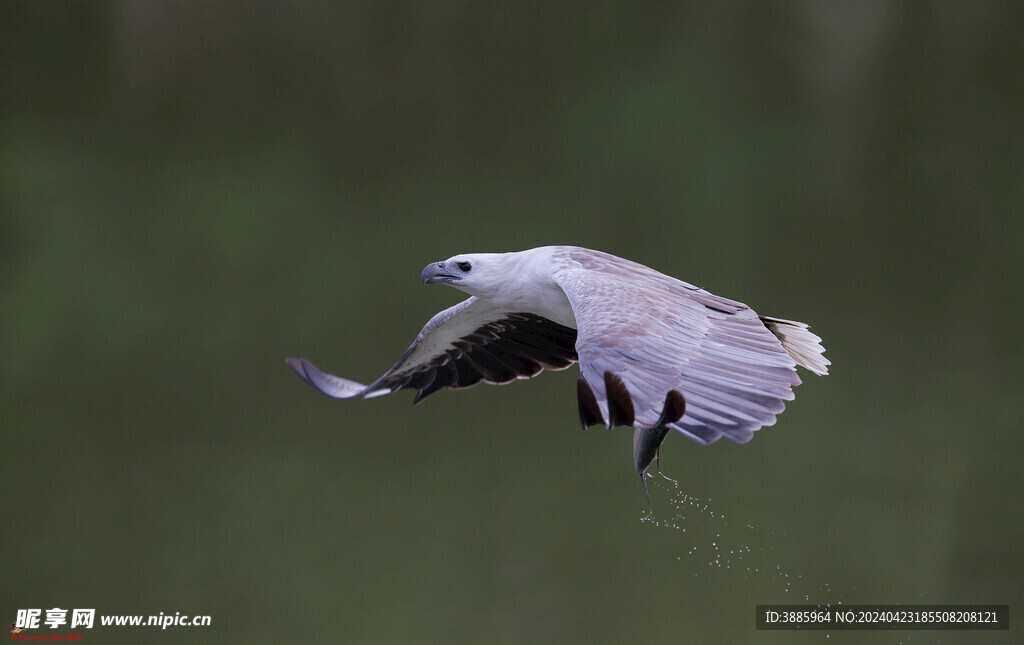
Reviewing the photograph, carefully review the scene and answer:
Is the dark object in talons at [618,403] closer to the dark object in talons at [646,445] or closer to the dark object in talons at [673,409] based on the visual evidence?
the dark object in talons at [673,409]

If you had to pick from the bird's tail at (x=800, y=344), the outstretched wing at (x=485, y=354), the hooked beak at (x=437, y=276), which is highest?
the hooked beak at (x=437, y=276)

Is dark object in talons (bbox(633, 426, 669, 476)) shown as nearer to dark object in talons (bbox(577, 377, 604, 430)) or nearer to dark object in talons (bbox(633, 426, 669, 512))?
dark object in talons (bbox(633, 426, 669, 512))

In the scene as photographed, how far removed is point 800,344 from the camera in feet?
10.0

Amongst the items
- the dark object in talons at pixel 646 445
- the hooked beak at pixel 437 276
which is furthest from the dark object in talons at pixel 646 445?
the hooked beak at pixel 437 276

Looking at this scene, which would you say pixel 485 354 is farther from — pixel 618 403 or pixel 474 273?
pixel 618 403

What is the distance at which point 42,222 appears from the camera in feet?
18.4

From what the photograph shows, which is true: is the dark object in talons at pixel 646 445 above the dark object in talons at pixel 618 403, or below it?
below

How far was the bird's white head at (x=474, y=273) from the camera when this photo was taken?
3.08 m

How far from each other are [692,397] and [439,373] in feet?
4.86

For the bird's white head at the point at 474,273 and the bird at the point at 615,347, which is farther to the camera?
the bird's white head at the point at 474,273

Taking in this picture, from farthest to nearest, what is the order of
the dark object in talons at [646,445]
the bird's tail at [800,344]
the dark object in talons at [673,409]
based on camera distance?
the bird's tail at [800,344]
the dark object in talons at [646,445]
the dark object in talons at [673,409]

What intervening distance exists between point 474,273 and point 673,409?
4.16 ft

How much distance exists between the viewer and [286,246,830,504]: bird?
2.03m

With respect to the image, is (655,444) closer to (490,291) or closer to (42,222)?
(490,291)
